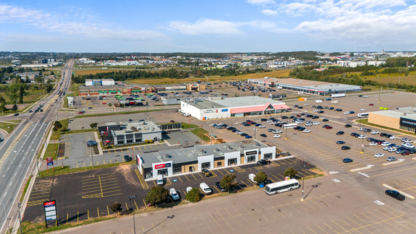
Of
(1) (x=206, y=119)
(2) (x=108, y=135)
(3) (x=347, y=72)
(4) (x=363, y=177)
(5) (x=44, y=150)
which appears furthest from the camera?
(3) (x=347, y=72)

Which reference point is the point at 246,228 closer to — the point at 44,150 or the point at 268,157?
the point at 268,157

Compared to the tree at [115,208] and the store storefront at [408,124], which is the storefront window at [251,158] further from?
the store storefront at [408,124]

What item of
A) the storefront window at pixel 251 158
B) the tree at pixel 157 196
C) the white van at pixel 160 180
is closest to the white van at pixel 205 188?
the white van at pixel 160 180

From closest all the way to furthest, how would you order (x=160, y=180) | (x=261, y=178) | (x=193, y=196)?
1. (x=193, y=196)
2. (x=261, y=178)
3. (x=160, y=180)

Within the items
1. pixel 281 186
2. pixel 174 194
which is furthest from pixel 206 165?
pixel 281 186

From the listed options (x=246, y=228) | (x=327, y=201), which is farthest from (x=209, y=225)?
(x=327, y=201)

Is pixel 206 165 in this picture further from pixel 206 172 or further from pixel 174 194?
pixel 174 194

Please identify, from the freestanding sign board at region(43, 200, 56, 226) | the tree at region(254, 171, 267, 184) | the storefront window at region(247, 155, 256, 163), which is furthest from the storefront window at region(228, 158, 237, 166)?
the freestanding sign board at region(43, 200, 56, 226)
